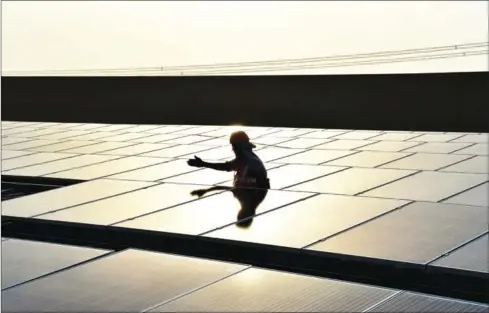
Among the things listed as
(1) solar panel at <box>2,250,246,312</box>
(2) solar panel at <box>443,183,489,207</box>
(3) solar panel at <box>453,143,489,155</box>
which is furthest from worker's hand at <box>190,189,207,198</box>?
(3) solar panel at <box>453,143,489,155</box>

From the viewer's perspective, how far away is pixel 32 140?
647 inches

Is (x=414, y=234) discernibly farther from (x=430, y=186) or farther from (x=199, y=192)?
(x=199, y=192)

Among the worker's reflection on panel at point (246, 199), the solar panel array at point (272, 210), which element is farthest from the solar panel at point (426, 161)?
the worker's reflection on panel at point (246, 199)

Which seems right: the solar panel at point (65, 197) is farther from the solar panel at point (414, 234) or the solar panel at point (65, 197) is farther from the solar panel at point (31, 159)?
the solar panel at point (414, 234)

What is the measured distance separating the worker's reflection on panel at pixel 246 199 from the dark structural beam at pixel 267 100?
8683mm

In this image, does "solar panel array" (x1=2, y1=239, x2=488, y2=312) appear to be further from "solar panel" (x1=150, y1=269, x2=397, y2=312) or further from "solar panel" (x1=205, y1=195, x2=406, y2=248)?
"solar panel" (x1=205, y1=195, x2=406, y2=248)

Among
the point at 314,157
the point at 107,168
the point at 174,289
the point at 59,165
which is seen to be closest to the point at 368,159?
the point at 314,157

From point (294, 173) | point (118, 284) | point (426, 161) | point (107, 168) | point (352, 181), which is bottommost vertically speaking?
point (426, 161)

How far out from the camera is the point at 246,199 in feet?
29.3

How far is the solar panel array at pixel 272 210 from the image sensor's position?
17.9ft

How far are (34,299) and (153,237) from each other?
6.37 feet

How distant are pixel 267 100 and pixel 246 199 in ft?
38.5

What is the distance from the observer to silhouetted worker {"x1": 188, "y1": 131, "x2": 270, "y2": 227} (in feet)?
28.6

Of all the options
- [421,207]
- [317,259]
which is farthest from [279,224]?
[421,207]
